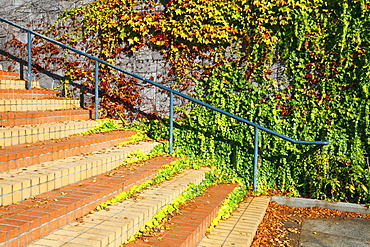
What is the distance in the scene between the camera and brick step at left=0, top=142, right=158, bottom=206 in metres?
2.79

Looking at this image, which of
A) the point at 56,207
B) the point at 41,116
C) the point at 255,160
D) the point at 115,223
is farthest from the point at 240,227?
the point at 41,116

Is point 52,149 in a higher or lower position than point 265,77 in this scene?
lower

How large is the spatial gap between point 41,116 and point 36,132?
0.73m

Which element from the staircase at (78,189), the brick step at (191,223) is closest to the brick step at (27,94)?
the staircase at (78,189)

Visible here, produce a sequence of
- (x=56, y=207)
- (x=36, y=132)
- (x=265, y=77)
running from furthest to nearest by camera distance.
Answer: (x=265, y=77)
(x=36, y=132)
(x=56, y=207)

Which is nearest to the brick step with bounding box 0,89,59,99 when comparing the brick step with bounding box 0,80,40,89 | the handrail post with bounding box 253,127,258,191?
the brick step with bounding box 0,80,40,89

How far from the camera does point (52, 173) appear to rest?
320 centimetres

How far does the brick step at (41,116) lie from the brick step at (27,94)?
0.49 metres

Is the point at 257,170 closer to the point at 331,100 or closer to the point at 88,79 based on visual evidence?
the point at 331,100

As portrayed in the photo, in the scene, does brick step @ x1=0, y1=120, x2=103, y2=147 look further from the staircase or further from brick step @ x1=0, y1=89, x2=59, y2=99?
brick step @ x1=0, y1=89, x2=59, y2=99

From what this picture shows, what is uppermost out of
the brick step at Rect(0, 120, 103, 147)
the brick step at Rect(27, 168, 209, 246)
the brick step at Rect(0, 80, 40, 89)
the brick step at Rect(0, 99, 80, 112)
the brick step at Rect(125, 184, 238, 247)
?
the brick step at Rect(0, 80, 40, 89)

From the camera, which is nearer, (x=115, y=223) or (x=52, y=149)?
(x=115, y=223)

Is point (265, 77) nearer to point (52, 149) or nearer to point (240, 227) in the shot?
point (240, 227)

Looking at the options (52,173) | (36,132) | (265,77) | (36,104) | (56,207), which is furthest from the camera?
(265,77)
